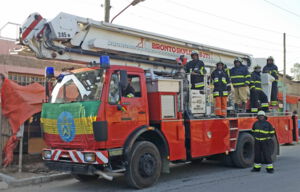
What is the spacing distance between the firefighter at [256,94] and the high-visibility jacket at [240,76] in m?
0.36

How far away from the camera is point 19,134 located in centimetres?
933

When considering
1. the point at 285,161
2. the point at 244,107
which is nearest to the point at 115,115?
the point at 244,107

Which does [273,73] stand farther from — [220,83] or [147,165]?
[147,165]

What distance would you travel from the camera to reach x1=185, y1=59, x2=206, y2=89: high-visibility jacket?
914cm

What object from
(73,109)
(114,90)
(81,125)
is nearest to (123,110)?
(114,90)

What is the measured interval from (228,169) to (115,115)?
15.2 feet

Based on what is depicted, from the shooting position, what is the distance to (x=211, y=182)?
8164 mm

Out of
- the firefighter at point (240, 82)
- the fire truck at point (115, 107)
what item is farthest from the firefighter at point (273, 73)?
the fire truck at point (115, 107)

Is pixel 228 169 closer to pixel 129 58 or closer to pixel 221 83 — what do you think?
pixel 221 83

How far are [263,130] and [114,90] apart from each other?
4.65 m

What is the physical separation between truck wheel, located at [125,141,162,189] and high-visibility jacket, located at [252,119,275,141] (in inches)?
131

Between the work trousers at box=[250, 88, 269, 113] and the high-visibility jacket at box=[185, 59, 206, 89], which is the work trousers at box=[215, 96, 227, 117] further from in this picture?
the work trousers at box=[250, 88, 269, 113]

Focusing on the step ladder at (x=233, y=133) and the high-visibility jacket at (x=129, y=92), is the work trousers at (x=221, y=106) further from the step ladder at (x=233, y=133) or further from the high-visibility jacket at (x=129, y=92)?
the high-visibility jacket at (x=129, y=92)

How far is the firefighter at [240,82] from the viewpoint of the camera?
35.7 ft
